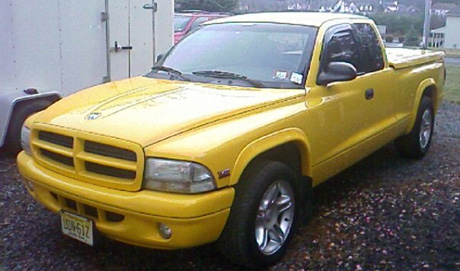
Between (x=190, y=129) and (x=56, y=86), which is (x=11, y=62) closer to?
(x=56, y=86)

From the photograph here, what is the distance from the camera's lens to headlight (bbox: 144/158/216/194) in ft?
10.3

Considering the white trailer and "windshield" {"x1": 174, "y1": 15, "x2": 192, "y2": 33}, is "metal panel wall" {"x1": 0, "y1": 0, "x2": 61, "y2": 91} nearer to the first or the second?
the white trailer

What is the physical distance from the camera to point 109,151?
3.34 meters

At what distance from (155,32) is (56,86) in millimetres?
1914

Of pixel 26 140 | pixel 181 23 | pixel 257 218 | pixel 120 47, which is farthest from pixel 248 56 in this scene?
pixel 181 23

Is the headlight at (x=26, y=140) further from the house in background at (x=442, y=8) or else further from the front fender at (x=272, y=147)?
the house in background at (x=442, y=8)

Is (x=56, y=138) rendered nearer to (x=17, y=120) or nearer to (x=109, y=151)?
Answer: (x=109, y=151)

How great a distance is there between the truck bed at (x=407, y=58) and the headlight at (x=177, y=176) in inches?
130

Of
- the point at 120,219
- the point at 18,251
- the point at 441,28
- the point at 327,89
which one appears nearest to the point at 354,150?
the point at 327,89

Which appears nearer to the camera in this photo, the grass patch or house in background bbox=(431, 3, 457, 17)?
the grass patch

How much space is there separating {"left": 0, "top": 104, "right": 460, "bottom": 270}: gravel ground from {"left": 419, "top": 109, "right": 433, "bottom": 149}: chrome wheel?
2.76 feet

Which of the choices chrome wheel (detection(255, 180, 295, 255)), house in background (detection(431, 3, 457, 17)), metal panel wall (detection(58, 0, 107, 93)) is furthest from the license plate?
house in background (detection(431, 3, 457, 17))

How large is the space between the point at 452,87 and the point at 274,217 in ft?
37.9

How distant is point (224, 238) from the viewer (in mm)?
3471
